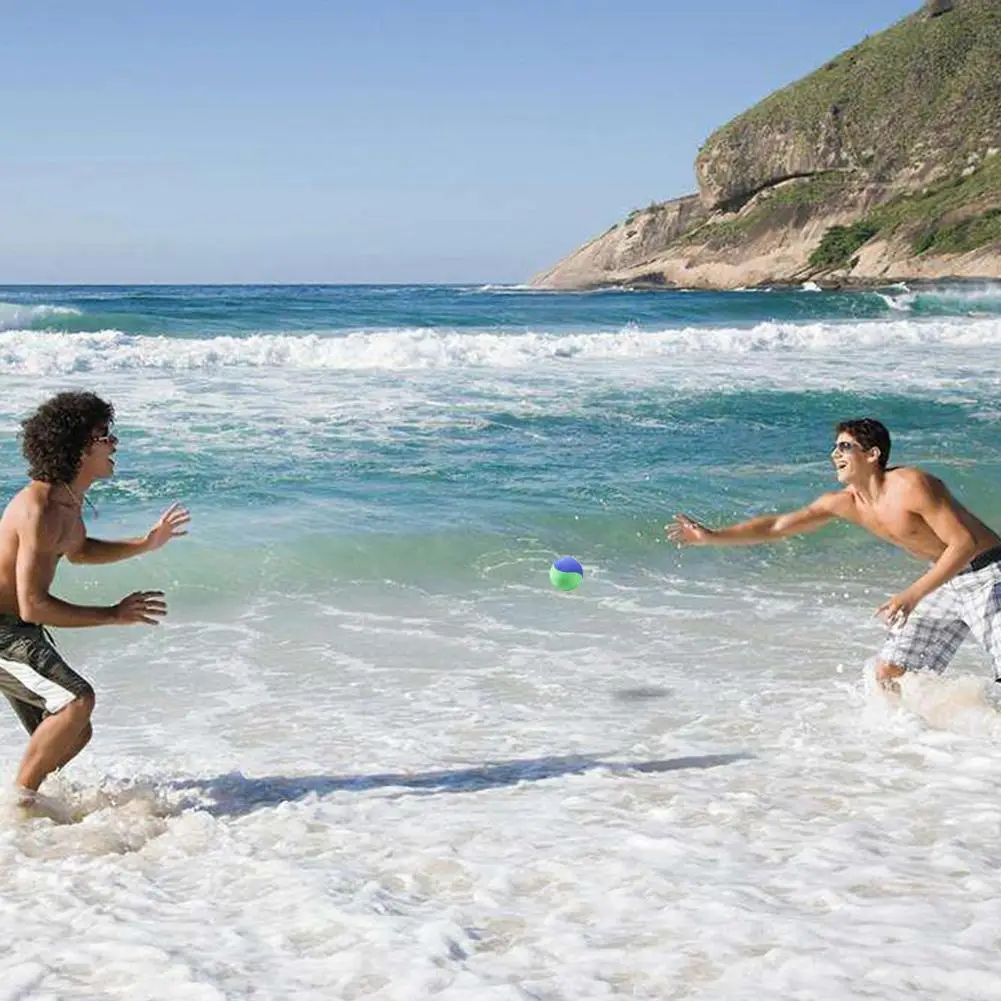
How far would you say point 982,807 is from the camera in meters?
4.89

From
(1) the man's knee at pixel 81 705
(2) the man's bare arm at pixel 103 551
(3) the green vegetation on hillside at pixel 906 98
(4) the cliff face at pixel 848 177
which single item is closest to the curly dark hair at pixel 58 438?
(2) the man's bare arm at pixel 103 551

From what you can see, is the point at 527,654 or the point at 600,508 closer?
the point at 527,654

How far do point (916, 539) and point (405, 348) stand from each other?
20.7 metres

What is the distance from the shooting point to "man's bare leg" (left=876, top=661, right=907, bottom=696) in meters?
6.12

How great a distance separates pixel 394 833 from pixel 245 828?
0.55 m

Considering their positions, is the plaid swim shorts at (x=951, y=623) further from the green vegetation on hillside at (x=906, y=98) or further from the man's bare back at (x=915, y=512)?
the green vegetation on hillside at (x=906, y=98)

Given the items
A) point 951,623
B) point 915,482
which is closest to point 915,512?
point 915,482

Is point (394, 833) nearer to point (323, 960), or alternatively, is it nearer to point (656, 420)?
point (323, 960)

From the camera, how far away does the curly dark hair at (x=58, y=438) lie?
4.82 metres

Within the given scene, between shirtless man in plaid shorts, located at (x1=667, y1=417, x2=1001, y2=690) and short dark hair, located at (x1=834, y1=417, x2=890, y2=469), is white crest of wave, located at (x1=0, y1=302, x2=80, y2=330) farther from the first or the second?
short dark hair, located at (x1=834, y1=417, x2=890, y2=469)

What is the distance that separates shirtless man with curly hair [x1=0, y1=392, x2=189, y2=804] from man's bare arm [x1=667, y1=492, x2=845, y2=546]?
2474 millimetres

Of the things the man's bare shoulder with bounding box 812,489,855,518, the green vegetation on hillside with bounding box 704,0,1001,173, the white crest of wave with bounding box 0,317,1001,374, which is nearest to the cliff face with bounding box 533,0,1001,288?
the green vegetation on hillside with bounding box 704,0,1001,173

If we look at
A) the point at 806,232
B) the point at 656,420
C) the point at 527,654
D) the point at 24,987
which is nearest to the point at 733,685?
the point at 527,654

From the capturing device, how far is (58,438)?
15.8 ft
